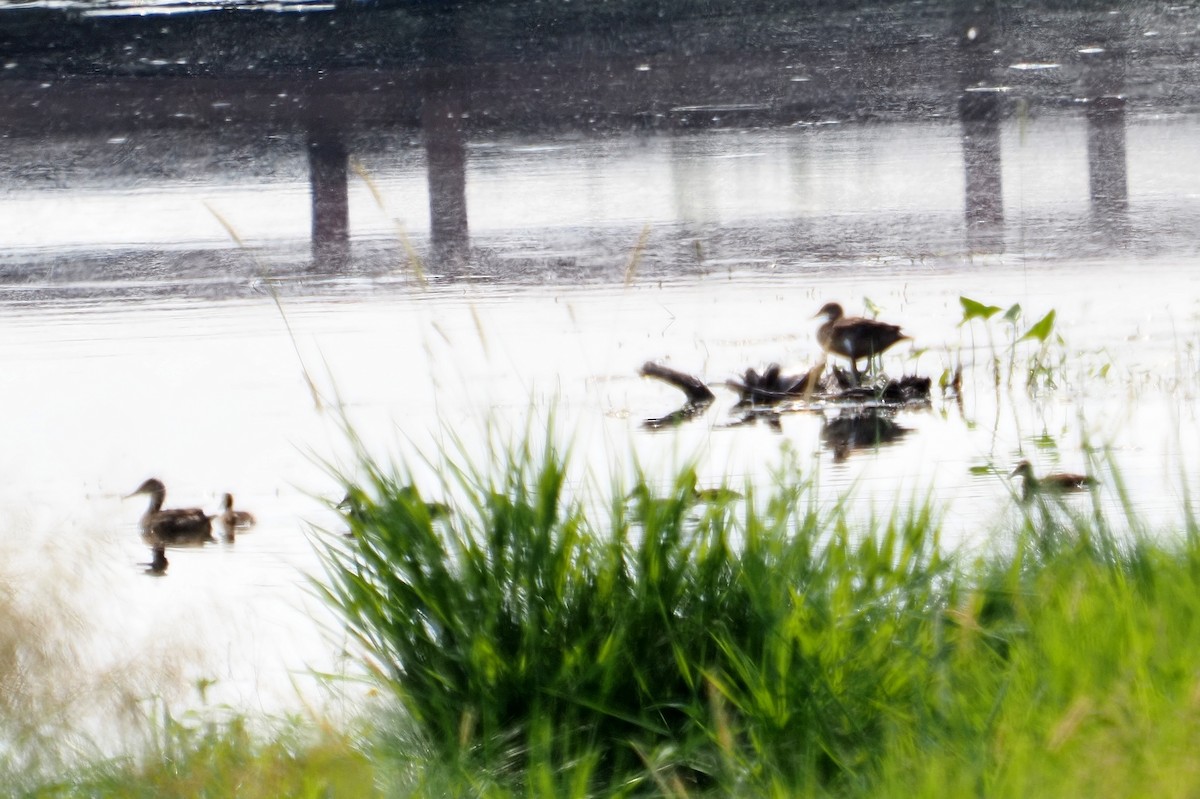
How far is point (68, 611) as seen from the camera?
5.78 feet

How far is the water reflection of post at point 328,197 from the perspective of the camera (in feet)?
13.4

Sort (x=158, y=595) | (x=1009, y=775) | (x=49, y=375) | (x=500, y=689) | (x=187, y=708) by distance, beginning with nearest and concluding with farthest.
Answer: (x=1009, y=775) → (x=500, y=689) → (x=187, y=708) → (x=158, y=595) → (x=49, y=375)

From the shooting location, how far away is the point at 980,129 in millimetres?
4750

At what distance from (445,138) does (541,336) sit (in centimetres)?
203

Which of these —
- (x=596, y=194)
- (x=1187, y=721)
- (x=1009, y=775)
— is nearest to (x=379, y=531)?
(x=1009, y=775)

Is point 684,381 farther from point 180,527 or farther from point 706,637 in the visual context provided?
point 706,637

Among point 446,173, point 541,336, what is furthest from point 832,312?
point 446,173

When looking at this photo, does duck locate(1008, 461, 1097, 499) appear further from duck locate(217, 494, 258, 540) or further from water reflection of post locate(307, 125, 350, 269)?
water reflection of post locate(307, 125, 350, 269)

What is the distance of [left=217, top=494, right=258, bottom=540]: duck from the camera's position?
215 centimetres

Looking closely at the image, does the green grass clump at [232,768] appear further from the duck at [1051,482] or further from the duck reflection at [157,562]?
the duck at [1051,482]

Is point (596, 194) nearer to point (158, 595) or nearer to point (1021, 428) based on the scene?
point (1021, 428)

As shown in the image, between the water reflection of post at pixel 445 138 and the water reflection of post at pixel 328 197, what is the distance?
12.7 inches

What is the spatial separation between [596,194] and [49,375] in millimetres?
2045

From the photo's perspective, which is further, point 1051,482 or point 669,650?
point 1051,482
